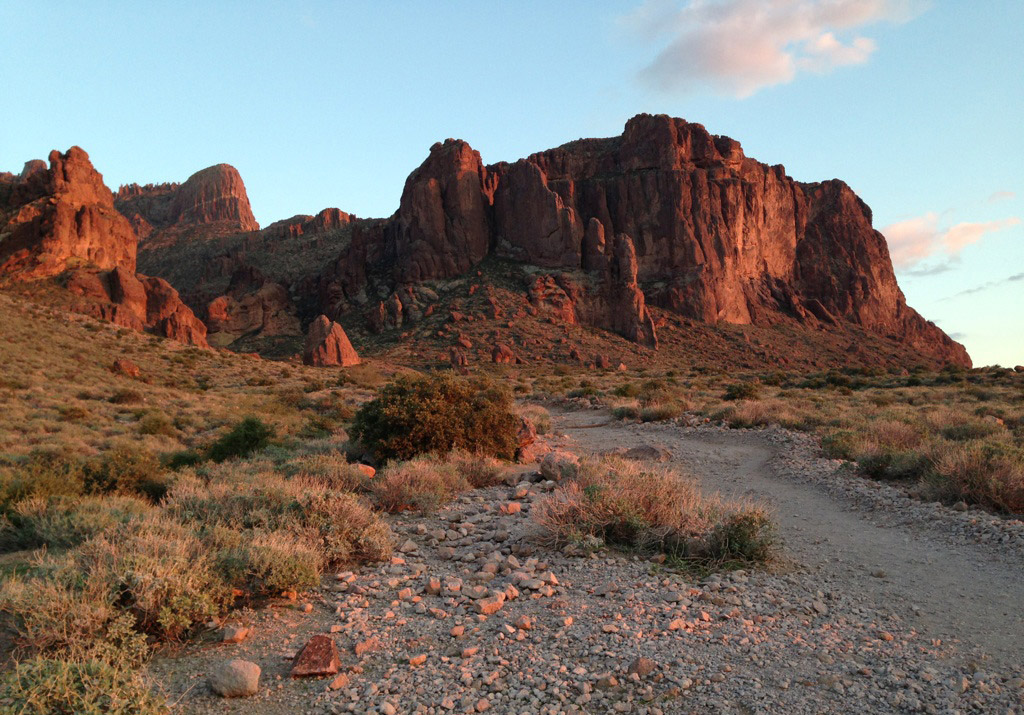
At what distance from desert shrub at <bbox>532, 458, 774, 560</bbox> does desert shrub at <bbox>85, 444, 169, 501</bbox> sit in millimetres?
6030


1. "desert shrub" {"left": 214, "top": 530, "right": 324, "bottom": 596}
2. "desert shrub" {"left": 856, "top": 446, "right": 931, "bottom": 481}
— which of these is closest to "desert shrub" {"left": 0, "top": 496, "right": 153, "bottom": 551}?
"desert shrub" {"left": 214, "top": 530, "right": 324, "bottom": 596}

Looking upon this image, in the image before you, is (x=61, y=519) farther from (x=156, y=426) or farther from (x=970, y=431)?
(x=970, y=431)

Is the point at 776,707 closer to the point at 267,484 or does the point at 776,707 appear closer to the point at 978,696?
the point at 978,696

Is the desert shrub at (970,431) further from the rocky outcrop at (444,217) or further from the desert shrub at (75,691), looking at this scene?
the rocky outcrop at (444,217)

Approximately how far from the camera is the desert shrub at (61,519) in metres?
5.98

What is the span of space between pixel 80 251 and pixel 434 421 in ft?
181

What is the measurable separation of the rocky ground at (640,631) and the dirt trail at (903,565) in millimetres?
30

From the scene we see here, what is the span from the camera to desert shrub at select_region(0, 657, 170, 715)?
3.08 metres

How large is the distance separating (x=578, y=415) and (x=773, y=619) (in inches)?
849

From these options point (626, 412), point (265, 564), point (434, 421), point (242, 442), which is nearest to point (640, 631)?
point (265, 564)

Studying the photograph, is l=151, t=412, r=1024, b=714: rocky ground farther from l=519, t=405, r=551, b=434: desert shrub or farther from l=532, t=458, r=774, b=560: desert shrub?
l=519, t=405, r=551, b=434: desert shrub

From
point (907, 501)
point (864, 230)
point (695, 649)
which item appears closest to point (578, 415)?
point (907, 501)

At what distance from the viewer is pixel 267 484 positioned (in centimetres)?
744

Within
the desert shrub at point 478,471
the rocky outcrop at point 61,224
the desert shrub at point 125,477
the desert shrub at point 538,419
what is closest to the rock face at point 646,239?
the rocky outcrop at point 61,224
